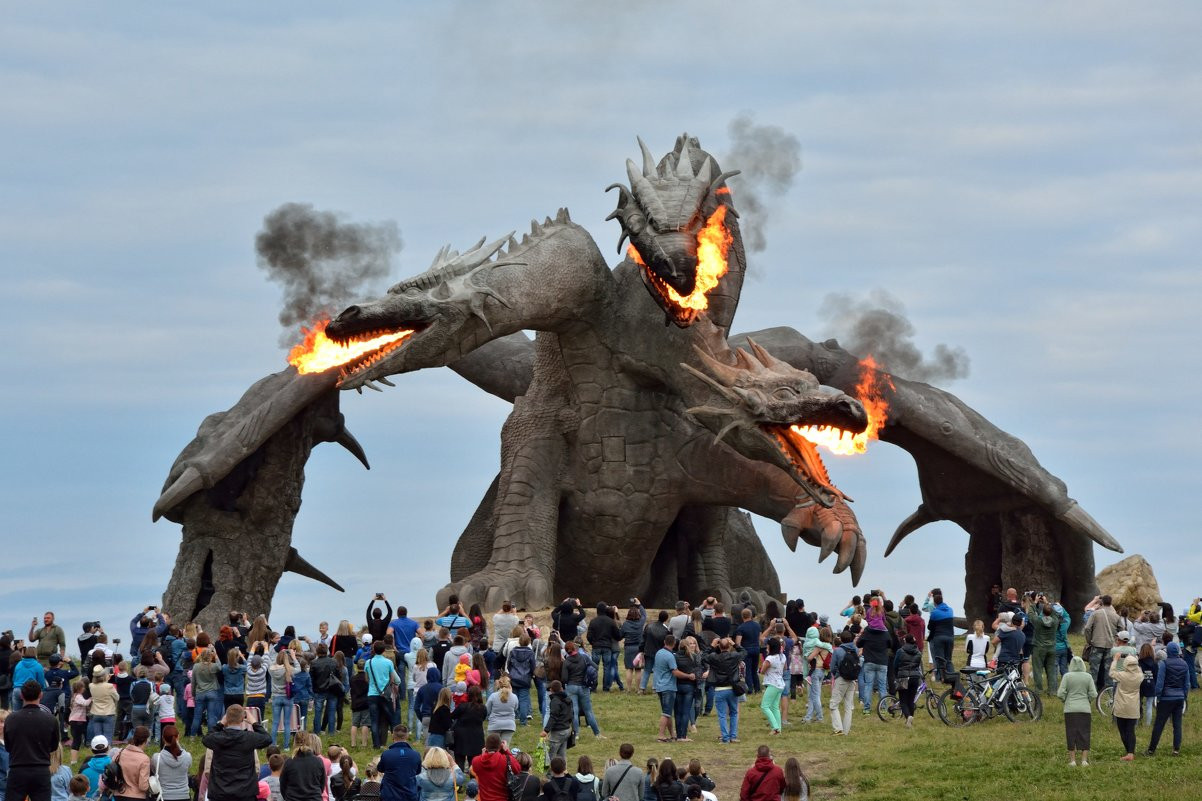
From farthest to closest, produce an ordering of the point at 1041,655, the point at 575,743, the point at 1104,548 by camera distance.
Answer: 1. the point at 1104,548
2. the point at 1041,655
3. the point at 575,743

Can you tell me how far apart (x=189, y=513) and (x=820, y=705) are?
43.3 ft

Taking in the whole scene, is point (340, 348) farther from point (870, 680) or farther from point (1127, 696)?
point (1127, 696)

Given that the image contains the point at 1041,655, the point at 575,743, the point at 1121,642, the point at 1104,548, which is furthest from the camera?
the point at 1104,548

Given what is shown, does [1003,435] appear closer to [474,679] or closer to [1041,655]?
[1041,655]

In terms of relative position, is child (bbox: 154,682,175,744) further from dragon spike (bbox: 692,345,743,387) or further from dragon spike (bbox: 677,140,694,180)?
dragon spike (bbox: 677,140,694,180)

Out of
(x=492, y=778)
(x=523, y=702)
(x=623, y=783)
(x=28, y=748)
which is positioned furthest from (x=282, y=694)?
(x=623, y=783)

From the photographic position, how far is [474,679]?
23.3 meters

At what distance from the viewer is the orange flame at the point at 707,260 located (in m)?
30.3

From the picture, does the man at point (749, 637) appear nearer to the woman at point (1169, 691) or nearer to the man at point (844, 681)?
the man at point (844, 681)

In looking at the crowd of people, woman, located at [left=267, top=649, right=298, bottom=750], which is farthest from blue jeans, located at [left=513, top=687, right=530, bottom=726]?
woman, located at [left=267, top=649, right=298, bottom=750]

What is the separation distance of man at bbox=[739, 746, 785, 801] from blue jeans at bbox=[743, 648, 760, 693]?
24.9ft

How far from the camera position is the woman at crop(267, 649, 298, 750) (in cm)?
2388

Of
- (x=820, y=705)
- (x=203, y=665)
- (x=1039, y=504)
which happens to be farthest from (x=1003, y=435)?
(x=203, y=665)

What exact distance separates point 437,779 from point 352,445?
17.6 meters
